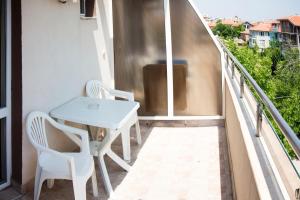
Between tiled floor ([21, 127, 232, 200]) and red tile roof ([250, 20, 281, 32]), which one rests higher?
red tile roof ([250, 20, 281, 32])

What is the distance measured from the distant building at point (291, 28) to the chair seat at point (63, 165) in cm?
5724

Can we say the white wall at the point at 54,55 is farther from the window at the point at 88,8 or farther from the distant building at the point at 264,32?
the distant building at the point at 264,32

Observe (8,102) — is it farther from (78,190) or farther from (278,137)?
(278,137)

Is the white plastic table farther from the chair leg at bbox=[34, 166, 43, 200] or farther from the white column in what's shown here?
the white column

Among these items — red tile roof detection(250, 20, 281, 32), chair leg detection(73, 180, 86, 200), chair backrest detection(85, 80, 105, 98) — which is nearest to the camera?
chair leg detection(73, 180, 86, 200)

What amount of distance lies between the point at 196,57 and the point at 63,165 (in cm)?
340

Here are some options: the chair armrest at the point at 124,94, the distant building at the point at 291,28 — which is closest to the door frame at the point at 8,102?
the chair armrest at the point at 124,94

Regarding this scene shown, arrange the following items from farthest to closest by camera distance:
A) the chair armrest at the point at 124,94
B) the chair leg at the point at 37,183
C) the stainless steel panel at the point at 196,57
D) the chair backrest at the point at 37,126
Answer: the stainless steel panel at the point at 196,57 → the chair armrest at the point at 124,94 → the chair backrest at the point at 37,126 → the chair leg at the point at 37,183

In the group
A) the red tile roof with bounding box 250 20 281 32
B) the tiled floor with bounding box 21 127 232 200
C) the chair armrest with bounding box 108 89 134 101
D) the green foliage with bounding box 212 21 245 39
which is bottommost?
the tiled floor with bounding box 21 127 232 200

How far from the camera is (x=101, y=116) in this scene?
354 centimetres

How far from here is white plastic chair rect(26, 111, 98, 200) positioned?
2.88 m

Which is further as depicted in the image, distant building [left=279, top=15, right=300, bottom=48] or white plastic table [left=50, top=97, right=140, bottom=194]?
distant building [left=279, top=15, right=300, bottom=48]

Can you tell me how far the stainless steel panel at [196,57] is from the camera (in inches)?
223

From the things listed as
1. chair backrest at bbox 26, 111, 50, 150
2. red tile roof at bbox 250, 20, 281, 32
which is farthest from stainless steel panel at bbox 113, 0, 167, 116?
red tile roof at bbox 250, 20, 281, 32
